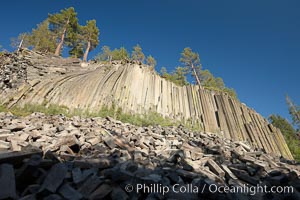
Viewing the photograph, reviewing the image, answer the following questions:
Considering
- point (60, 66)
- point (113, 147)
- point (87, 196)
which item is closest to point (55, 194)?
point (87, 196)

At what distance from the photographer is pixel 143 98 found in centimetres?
1272

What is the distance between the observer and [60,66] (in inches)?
642

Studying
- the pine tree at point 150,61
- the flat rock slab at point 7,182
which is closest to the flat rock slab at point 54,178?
the flat rock slab at point 7,182

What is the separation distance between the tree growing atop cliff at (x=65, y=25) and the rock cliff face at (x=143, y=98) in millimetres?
18004

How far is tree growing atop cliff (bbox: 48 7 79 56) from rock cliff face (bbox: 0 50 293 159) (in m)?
18.0

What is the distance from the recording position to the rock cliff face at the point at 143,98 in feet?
36.1

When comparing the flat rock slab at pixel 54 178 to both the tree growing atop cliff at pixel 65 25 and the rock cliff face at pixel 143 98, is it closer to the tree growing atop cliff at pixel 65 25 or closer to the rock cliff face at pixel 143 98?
the rock cliff face at pixel 143 98

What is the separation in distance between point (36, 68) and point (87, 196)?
15126 mm

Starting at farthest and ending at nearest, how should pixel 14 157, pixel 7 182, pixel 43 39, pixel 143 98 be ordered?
1. pixel 43 39
2. pixel 143 98
3. pixel 14 157
4. pixel 7 182

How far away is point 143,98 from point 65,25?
26.3 metres

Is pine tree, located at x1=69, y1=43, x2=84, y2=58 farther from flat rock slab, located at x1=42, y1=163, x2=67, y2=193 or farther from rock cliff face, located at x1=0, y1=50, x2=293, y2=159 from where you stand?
flat rock slab, located at x1=42, y1=163, x2=67, y2=193

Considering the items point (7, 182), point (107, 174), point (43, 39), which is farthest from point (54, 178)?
point (43, 39)

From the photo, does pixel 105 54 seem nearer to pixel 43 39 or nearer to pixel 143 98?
pixel 43 39

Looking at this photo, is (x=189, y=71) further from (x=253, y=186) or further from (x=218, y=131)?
(x=253, y=186)
